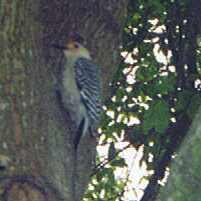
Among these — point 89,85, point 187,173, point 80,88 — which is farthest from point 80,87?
point 187,173

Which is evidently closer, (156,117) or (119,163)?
(156,117)

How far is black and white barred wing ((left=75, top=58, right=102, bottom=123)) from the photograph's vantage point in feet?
20.1

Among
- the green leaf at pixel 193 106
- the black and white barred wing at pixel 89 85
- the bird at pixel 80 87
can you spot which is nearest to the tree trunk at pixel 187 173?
the bird at pixel 80 87

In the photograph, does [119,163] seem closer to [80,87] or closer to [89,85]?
[80,87]

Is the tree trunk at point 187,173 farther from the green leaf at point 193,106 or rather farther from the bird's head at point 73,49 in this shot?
the green leaf at point 193,106

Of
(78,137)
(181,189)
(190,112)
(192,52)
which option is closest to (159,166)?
(190,112)

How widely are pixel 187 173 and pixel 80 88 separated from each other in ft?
11.9

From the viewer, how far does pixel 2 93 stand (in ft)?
16.2

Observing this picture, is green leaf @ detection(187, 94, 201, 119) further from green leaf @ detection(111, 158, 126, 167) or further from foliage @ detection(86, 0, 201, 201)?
green leaf @ detection(111, 158, 126, 167)

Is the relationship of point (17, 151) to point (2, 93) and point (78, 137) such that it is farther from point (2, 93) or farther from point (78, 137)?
point (78, 137)

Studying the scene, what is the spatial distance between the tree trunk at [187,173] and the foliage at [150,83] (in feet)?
11.7

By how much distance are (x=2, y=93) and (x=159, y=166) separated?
2.65 metres

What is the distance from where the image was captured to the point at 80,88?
7305 millimetres

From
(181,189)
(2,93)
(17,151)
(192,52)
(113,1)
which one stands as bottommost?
(181,189)
